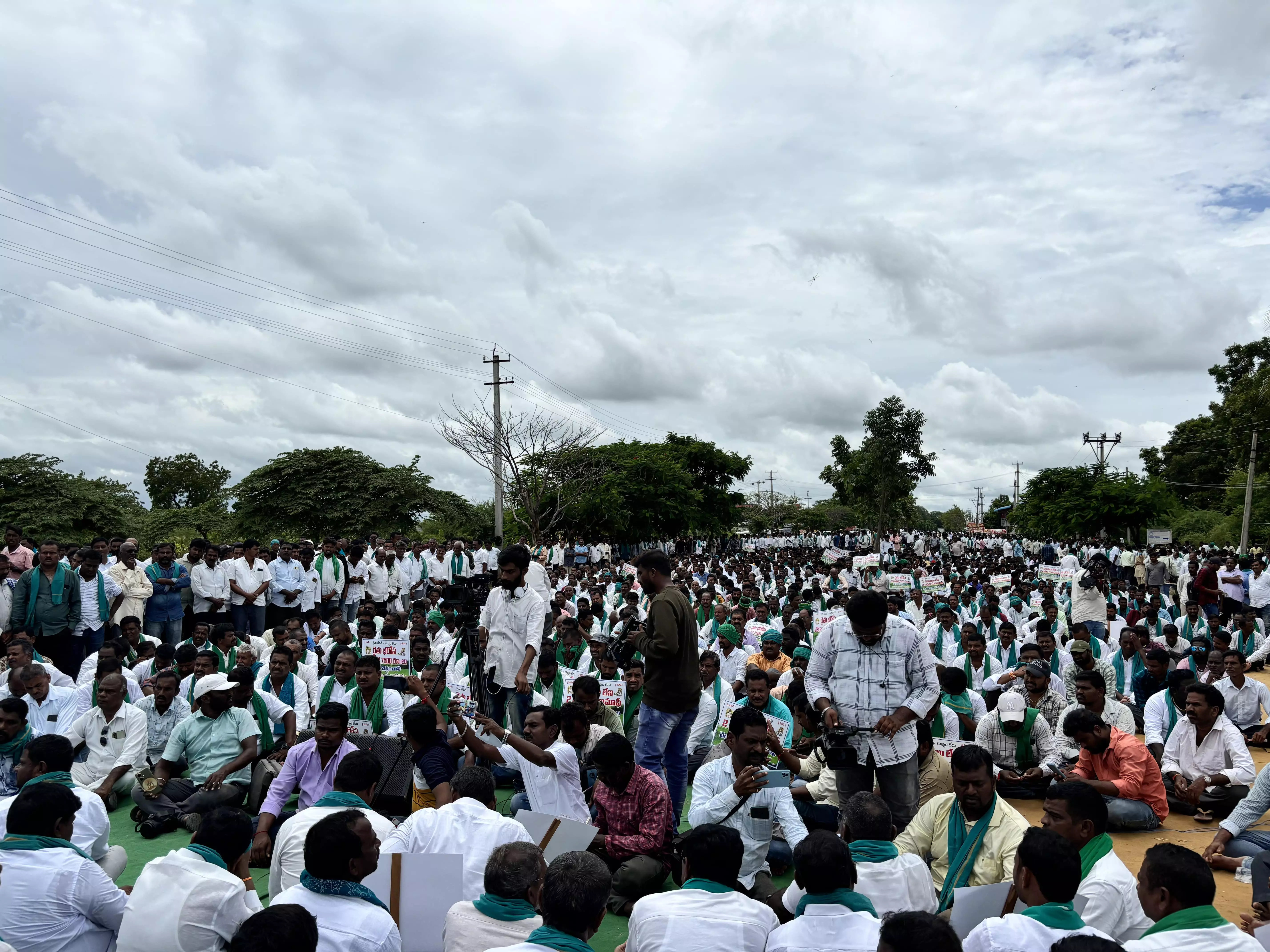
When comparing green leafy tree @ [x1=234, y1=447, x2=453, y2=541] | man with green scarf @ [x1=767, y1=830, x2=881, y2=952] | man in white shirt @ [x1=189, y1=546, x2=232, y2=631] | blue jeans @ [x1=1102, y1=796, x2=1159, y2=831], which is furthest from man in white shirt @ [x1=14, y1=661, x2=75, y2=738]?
green leafy tree @ [x1=234, y1=447, x2=453, y2=541]

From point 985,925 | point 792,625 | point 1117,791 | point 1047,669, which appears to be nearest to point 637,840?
point 985,925

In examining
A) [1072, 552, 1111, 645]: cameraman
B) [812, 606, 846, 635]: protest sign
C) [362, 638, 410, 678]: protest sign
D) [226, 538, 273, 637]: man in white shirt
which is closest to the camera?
[362, 638, 410, 678]: protest sign

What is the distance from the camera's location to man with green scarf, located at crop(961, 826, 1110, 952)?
2.81m

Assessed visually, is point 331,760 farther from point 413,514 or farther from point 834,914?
point 413,514

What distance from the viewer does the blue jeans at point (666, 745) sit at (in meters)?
5.22

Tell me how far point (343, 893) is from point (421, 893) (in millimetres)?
499

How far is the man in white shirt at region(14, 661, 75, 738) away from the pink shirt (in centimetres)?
350

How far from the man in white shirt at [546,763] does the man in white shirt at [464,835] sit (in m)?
0.99

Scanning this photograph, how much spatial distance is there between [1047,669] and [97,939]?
6.78 m

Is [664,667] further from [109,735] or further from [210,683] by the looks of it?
[109,735]

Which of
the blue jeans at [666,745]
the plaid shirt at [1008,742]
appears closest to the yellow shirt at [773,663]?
the plaid shirt at [1008,742]

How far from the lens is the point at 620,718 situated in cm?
719

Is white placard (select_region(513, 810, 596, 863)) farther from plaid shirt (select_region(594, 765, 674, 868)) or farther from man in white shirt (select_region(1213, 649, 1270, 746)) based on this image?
man in white shirt (select_region(1213, 649, 1270, 746))

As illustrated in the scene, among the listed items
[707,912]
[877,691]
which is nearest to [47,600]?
[877,691]
